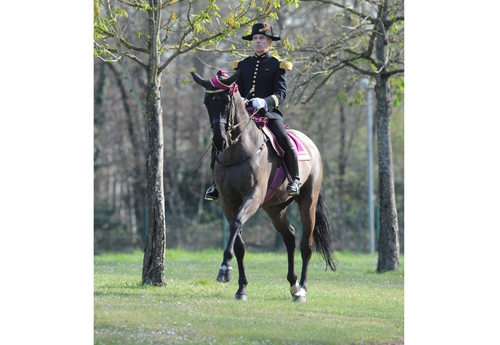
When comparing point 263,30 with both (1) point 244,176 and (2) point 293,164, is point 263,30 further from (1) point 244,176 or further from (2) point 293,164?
(1) point 244,176

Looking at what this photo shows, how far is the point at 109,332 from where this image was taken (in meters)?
6.94

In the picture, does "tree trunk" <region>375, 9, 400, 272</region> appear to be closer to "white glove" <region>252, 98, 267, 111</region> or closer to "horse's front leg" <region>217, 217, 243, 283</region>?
"white glove" <region>252, 98, 267, 111</region>

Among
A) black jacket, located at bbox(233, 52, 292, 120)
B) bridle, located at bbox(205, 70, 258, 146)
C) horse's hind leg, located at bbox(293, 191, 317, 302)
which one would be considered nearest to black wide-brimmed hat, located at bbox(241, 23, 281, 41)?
black jacket, located at bbox(233, 52, 292, 120)

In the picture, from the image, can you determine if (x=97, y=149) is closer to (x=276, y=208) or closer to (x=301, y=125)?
(x=301, y=125)

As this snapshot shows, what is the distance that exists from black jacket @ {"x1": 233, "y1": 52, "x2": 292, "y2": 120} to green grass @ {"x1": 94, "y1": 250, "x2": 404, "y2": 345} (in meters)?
2.46

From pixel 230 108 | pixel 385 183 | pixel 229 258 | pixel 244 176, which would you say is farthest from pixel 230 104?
pixel 385 183

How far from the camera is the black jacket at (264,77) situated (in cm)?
952

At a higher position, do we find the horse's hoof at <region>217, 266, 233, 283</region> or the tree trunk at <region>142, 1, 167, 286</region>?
the tree trunk at <region>142, 1, 167, 286</region>

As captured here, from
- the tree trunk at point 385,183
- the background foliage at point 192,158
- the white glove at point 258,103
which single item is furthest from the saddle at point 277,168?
the background foliage at point 192,158

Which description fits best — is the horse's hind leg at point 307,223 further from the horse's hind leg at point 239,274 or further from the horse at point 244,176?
the horse's hind leg at point 239,274

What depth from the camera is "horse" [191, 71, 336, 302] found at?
324 inches

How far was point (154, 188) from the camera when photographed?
1016cm

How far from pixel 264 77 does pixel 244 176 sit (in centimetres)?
143

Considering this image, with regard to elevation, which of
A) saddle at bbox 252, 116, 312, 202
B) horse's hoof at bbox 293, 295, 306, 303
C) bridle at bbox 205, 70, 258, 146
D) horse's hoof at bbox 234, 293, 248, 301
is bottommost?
horse's hoof at bbox 293, 295, 306, 303
